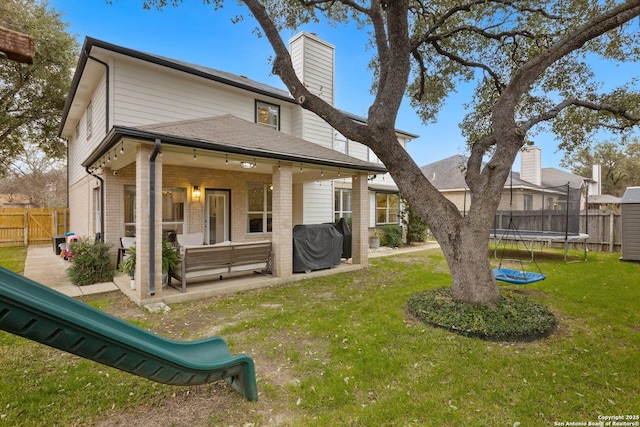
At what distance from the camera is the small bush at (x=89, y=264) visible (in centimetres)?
744

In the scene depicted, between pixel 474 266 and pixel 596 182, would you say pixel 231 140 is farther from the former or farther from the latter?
pixel 596 182

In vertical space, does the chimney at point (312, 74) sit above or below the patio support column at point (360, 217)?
above

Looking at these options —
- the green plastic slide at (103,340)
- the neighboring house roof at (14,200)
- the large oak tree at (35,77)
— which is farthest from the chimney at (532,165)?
the neighboring house roof at (14,200)

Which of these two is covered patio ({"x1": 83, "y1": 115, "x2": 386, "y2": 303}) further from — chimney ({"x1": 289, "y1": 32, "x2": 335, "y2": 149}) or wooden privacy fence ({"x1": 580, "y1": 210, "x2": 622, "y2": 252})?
wooden privacy fence ({"x1": 580, "y1": 210, "x2": 622, "y2": 252})

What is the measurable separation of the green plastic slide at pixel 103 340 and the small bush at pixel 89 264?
624cm

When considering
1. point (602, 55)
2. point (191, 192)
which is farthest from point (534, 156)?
point (191, 192)

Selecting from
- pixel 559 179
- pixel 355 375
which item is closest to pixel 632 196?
pixel 355 375

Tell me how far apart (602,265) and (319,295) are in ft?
31.9

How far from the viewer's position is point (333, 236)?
9.36 m

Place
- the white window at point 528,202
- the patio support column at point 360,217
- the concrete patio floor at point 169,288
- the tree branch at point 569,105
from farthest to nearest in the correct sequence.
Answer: the white window at point 528,202 → the patio support column at point 360,217 → the concrete patio floor at point 169,288 → the tree branch at point 569,105

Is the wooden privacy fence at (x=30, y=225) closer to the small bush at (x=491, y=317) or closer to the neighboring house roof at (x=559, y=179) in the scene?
the small bush at (x=491, y=317)

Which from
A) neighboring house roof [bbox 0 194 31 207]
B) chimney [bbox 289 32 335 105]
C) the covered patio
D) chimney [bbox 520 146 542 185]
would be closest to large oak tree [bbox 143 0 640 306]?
the covered patio

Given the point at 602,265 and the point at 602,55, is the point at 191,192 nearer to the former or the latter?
the point at 602,55

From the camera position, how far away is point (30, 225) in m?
15.7
